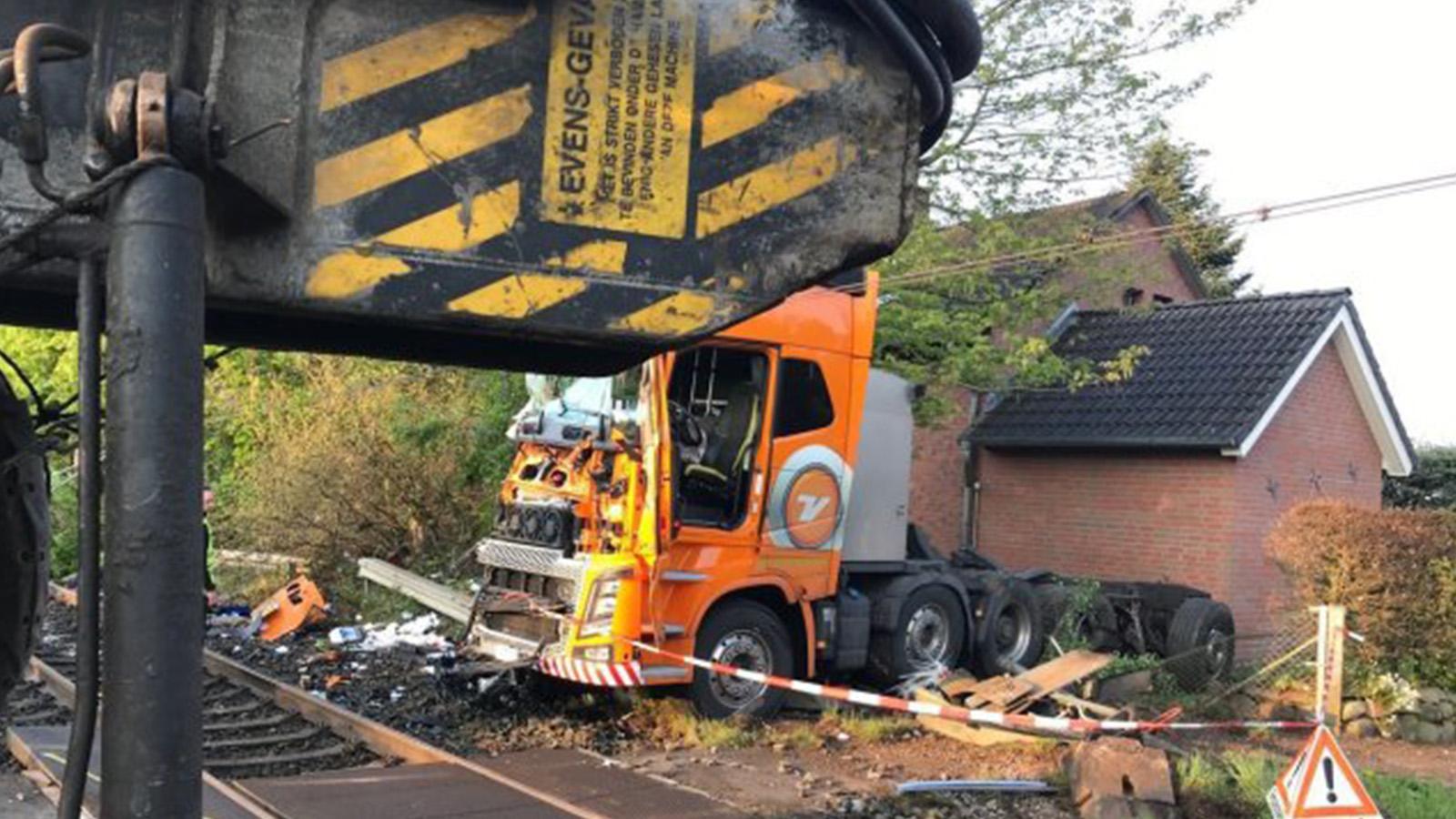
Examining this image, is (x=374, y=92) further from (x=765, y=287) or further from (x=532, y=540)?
(x=532, y=540)

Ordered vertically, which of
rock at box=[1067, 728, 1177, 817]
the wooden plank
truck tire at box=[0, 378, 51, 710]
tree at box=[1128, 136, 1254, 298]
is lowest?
rock at box=[1067, 728, 1177, 817]

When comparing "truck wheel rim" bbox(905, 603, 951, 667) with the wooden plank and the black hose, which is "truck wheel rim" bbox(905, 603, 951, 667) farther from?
the black hose

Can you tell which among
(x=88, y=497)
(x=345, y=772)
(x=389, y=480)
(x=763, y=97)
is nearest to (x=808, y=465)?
(x=345, y=772)

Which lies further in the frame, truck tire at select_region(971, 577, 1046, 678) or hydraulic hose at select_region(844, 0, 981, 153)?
truck tire at select_region(971, 577, 1046, 678)

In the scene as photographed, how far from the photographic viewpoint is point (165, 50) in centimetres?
196

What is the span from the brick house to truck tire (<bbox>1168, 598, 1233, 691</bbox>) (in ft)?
11.0

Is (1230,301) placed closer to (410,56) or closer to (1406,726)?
(1406,726)

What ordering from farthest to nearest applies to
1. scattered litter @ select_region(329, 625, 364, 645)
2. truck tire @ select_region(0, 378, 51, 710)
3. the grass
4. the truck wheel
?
scattered litter @ select_region(329, 625, 364, 645) → the truck wheel → the grass → truck tire @ select_region(0, 378, 51, 710)

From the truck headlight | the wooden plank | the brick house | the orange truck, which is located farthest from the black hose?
the brick house

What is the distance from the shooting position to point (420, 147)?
81.7 inches

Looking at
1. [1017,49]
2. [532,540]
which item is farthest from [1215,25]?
[532,540]

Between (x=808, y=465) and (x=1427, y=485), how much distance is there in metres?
21.1

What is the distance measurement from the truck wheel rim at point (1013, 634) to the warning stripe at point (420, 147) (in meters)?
10.7

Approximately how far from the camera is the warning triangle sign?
599 centimetres
